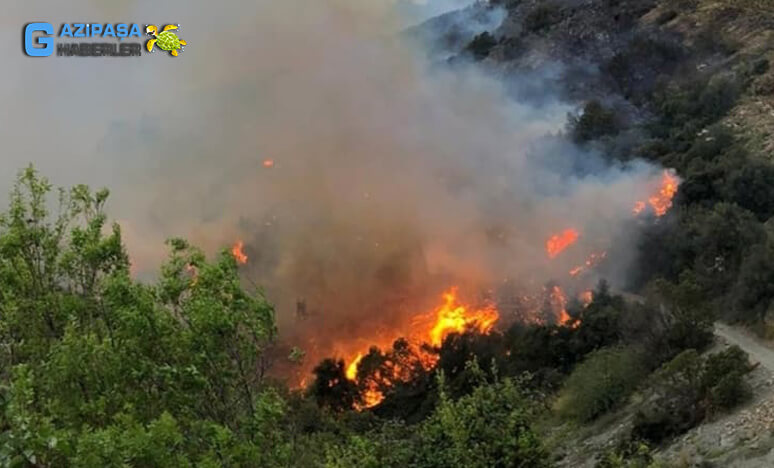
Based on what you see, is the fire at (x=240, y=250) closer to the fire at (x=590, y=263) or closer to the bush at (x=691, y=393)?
the fire at (x=590, y=263)

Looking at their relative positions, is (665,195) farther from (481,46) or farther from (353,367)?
(481,46)

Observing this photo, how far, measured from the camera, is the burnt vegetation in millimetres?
10008

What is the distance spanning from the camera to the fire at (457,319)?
35.5 metres

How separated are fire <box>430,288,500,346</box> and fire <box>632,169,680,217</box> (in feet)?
32.3

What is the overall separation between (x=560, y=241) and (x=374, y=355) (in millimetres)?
12376

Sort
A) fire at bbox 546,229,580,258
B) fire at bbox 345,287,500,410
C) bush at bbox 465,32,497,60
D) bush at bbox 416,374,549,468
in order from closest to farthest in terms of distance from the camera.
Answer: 1. bush at bbox 416,374,549,468
2. fire at bbox 345,287,500,410
3. fire at bbox 546,229,580,258
4. bush at bbox 465,32,497,60

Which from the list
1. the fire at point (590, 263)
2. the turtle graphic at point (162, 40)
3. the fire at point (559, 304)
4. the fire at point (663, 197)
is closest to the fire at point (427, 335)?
the fire at point (559, 304)

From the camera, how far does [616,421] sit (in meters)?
22.4

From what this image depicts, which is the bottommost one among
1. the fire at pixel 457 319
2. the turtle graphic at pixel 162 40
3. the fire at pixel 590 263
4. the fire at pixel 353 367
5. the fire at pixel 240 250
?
the fire at pixel 353 367

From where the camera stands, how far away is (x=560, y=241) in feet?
130

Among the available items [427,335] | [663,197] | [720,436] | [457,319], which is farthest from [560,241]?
[720,436]

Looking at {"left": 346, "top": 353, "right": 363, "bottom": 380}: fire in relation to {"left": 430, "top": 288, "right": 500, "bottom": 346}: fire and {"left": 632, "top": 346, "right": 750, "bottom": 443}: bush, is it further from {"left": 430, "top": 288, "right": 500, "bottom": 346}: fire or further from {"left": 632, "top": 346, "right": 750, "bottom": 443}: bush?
{"left": 632, "top": 346, "right": 750, "bottom": 443}: bush

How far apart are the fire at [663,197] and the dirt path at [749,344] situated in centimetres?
1325

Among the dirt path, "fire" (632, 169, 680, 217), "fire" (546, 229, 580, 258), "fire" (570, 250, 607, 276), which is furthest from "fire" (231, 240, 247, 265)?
the dirt path
